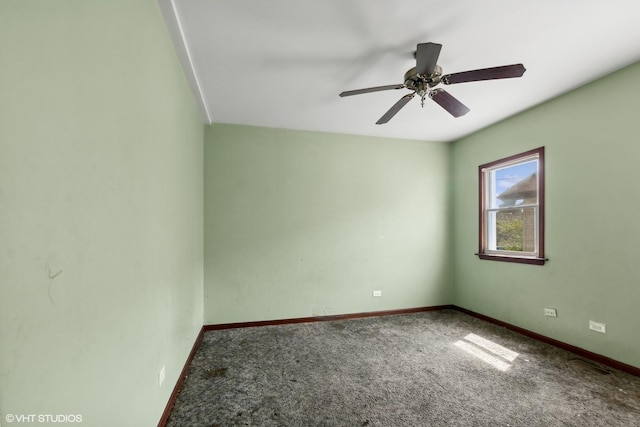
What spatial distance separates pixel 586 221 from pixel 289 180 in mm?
3347

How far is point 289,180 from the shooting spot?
3.67m

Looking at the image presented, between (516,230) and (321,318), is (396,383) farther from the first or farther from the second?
(516,230)

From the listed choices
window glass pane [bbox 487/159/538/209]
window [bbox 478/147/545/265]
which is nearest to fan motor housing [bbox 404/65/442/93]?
window [bbox 478/147/545/265]

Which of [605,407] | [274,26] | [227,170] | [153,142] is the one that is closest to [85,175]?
[153,142]

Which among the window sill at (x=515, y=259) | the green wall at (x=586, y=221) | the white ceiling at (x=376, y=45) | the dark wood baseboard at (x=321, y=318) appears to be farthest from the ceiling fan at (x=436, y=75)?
the dark wood baseboard at (x=321, y=318)

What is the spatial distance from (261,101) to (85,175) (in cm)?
224

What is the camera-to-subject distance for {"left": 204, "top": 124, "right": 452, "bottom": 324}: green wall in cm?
344

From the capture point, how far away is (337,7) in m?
1.66

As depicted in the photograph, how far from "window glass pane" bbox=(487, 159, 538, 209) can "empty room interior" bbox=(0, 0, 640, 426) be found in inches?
2.0

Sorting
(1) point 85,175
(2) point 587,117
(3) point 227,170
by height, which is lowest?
(1) point 85,175

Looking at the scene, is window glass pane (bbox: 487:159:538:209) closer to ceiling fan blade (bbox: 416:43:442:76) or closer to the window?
the window

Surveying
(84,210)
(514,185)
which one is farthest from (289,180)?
(514,185)

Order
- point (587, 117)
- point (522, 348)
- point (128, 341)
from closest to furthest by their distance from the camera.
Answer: point (128, 341), point (587, 117), point (522, 348)

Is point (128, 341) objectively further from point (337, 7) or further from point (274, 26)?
point (337, 7)
